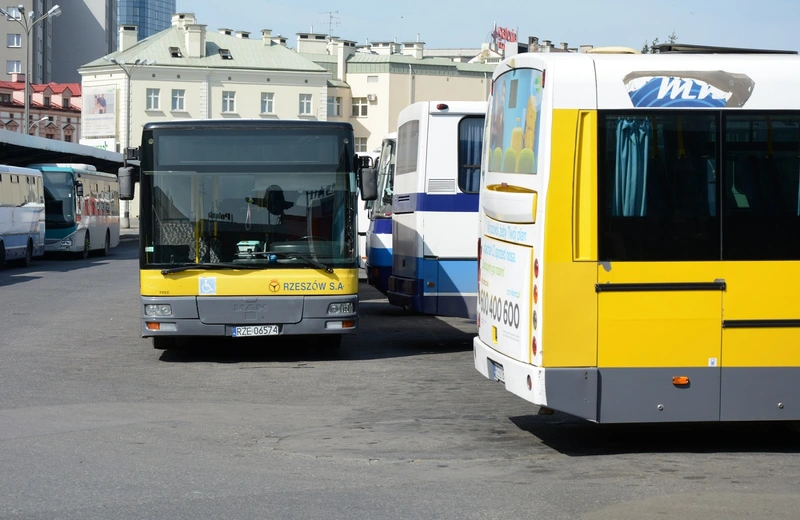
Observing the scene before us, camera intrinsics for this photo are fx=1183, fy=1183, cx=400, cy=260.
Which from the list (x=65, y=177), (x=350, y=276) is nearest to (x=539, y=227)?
(x=350, y=276)

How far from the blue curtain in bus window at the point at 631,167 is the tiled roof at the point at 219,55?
94.9 meters

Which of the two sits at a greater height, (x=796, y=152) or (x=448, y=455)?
(x=796, y=152)

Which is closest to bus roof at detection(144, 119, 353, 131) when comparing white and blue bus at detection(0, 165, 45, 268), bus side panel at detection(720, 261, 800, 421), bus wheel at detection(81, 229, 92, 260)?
bus side panel at detection(720, 261, 800, 421)

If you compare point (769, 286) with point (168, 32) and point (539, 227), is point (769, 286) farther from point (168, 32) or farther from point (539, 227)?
point (168, 32)

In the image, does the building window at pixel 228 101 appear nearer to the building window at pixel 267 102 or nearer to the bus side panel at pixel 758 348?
the building window at pixel 267 102

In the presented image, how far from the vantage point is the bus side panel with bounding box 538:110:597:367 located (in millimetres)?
8281

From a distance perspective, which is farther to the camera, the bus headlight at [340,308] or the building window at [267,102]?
the building window at [267,102]

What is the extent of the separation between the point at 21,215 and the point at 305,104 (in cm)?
7328

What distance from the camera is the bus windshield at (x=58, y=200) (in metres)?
40.3

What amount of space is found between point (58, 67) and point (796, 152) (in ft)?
437

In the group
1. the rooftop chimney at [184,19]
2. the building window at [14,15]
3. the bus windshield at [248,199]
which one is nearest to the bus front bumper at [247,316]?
the bus windshield at [248,199]

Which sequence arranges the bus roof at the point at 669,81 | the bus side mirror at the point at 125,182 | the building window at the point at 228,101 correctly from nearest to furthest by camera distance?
the bus roof at the point at 669,81, the bus side mirror at the point at 125,182, the building window at the point at 228,101

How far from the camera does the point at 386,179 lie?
19922 millimetres

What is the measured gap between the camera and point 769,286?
27.8 ft
